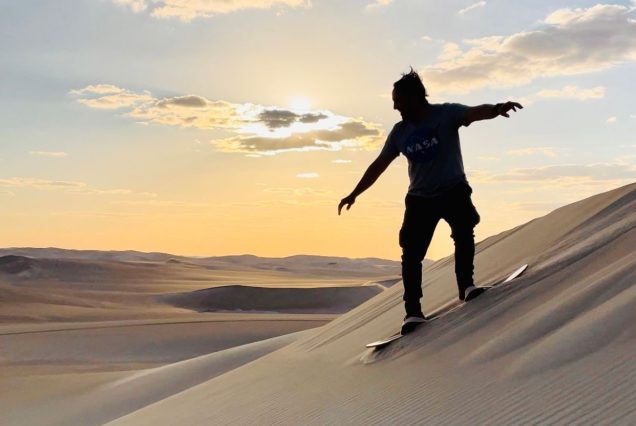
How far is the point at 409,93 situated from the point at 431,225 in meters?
0.71

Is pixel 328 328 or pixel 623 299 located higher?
pixel 623 299

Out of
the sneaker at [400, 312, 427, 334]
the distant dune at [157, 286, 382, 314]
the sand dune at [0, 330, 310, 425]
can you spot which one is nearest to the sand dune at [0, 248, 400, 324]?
the distant dune at [157, 286, 382, 314]

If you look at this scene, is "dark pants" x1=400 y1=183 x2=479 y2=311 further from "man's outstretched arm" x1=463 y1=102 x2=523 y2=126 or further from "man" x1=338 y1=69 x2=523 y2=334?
"man's outstretched arm" x1=463 y1=102 x2=523 y2=126

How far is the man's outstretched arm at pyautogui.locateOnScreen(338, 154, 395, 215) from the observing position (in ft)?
13.8

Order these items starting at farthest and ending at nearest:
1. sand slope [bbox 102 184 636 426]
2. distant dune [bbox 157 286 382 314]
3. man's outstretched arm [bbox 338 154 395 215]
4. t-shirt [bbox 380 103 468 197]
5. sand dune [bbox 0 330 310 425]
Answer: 1. distant dune [bbox 157 286 382 314]
2. sand dune [bbox 0 330 310 425]
3. man's outstretched arm [bbox 338 154 395 215]
4. t-shirt [bbox 380 103 468 197]
5. sand slope [bbox 102 184 636 426]

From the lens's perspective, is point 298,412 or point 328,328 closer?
point 298,412

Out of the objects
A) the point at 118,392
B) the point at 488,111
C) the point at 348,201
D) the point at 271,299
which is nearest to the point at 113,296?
the point at 271,299

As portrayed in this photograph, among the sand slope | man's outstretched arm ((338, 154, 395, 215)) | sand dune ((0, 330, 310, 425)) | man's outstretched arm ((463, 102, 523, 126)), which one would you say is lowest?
sand dune ((0, 330, 310, 425))

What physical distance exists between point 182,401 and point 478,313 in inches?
99.6

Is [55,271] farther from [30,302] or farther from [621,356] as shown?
[621,356]

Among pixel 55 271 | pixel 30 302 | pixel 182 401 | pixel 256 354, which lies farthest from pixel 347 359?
pixel 55 271

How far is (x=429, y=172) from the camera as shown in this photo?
3982 millimetres

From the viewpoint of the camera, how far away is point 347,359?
438 centimetres

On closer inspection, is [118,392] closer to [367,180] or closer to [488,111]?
[367,180]
